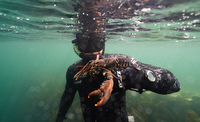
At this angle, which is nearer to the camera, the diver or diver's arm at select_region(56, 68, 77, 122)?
the diver

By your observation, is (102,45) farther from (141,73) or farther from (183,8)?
(183,8)

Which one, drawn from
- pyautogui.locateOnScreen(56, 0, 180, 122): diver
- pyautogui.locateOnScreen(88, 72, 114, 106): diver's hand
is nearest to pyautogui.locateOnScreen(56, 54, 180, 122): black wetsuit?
pyautogui.locateOnScreen(56, 0, 180, 122): diver

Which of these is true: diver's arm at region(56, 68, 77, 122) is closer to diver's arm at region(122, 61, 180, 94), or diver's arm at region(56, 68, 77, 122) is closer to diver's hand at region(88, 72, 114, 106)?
diver's arm at region(122, 61, 180, 94)

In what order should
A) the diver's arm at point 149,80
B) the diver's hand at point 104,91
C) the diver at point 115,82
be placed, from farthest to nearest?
1. the diver's arm at point 149,80
2. the diver at point 115,82
3. the diver's hand at point 104,91

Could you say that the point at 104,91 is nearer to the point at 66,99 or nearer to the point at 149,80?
the point at 149,80

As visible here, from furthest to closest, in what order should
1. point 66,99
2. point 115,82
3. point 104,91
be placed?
point 66,99 → point 115,82 → point 104,91

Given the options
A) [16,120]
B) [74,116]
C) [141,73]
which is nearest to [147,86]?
[141,73]

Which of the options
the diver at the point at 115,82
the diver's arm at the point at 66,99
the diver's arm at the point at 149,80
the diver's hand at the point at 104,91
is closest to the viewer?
the diver's hand at the point at 104,91

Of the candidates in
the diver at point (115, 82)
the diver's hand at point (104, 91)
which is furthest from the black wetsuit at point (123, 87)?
the diver's hand at point (104, 91)

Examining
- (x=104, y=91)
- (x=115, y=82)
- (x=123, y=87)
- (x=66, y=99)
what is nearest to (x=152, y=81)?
(x=123, y=87)

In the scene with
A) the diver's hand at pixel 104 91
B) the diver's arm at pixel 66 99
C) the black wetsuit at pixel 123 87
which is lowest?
the diver's arm at pixel 66 99

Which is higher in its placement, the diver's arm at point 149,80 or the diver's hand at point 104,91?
the diver's hand at point 104,91

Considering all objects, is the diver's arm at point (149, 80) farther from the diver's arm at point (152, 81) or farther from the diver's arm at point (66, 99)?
the diver's arm at point (66, 99)

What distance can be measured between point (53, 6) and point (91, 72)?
6445mm
